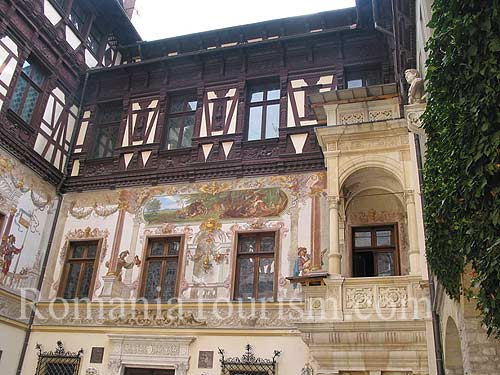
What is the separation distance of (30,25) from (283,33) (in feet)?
22.6

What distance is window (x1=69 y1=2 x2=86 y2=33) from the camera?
1545 centimetres

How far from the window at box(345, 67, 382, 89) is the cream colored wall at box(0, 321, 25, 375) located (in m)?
10.1

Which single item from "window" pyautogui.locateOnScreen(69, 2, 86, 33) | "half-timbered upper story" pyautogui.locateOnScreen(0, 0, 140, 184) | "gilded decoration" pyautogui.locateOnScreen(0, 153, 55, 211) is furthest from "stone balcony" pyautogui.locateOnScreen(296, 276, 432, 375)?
"window" pyautogui.locateOnScreen(69, 2, 86, 33)

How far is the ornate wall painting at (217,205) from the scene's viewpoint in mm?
12109

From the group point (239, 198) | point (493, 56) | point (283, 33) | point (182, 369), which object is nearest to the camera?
point (493, 56)

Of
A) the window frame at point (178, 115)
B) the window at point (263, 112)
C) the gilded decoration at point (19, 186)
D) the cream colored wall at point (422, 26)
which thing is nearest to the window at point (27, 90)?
the gilded decoration at point (19, 186)

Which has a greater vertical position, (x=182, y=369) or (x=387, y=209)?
(x=387, y=209)

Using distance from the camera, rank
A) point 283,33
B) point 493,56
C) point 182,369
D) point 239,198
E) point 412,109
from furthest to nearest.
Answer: point 283,33 < point 239,198 < point 182,369 < point 412,109 < point 493,56

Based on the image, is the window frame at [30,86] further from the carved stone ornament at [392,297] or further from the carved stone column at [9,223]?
the carved stone ornament at [392,297]

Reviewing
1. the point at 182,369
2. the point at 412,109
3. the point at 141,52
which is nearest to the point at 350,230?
the point at 412,109

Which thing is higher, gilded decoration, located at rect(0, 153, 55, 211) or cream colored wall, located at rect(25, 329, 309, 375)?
gilded decoration, located at rect(0, 153, 55, 211)

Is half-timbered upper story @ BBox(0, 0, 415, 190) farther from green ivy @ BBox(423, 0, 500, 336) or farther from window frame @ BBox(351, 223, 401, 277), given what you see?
green ivy @ BBox(423, 0, 500, 336)

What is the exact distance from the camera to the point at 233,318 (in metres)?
11.1

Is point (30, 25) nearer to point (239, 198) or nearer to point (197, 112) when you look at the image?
point (197, 112)
